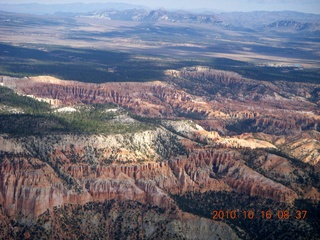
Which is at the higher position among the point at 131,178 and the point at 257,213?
the point at 131,178

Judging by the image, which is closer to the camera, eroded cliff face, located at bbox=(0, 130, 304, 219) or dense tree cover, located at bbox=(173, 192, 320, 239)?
dense tree cover, located at bbox=(173, 192, 320, 239)

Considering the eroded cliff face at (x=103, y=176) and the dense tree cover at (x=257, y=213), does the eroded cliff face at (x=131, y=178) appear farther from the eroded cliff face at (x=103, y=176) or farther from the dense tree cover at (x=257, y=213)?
the dense tree cover at (x=257, y=213)

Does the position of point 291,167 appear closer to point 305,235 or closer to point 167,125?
point 305,235

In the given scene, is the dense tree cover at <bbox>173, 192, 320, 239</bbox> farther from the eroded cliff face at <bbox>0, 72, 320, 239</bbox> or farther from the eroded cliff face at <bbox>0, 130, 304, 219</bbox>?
the eroded cliff face at <bbox>0, 130, 304, 219</bbox>
